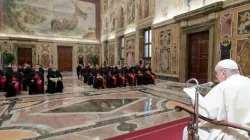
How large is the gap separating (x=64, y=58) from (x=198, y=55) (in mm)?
14479

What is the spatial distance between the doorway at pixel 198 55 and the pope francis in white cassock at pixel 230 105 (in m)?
7.04

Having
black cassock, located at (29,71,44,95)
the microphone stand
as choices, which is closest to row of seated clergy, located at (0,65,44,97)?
black cassock, located at (29,71,44,95)

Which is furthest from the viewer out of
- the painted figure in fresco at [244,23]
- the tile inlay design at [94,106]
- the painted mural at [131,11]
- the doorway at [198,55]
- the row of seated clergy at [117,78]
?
the painted mural at [131,11]

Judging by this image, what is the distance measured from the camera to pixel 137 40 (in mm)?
12633

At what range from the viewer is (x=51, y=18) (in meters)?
17.5

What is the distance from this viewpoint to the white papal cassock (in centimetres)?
153

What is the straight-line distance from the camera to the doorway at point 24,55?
53.0ft

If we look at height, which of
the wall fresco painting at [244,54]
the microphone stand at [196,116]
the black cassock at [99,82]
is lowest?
the black cassock at [99,82]

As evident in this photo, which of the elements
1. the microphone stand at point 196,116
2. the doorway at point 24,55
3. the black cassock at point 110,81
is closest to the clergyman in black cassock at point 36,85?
the black cassock at point 110,81

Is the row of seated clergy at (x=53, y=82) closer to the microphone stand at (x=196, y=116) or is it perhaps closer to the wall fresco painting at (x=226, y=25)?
Answer: the microphone stand at (x=196, y=116)

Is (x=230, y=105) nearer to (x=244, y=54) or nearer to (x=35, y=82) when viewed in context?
(x=244, y=54)

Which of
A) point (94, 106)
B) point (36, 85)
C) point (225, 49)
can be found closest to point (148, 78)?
point (225, 49)

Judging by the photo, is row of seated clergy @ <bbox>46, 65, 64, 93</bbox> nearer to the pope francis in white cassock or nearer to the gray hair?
the pope francis in white cassock

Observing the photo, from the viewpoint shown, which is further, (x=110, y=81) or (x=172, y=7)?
(x=172, y=7)
